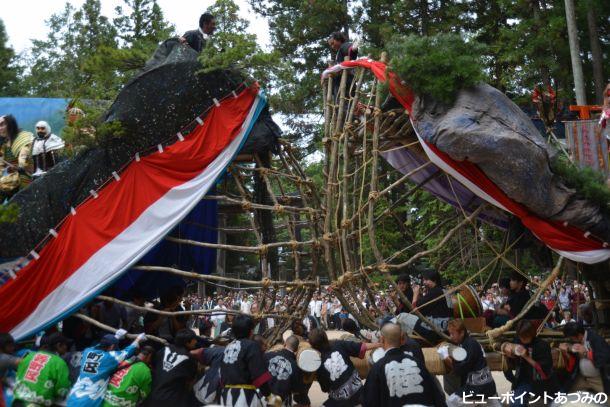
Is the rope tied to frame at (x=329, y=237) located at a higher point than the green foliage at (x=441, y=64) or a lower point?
lower

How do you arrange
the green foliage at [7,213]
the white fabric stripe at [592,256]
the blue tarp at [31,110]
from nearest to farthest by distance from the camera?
the green foliage at [7,213]
the white fabric stripe at [592,256]
the blue tarp at [31,110]

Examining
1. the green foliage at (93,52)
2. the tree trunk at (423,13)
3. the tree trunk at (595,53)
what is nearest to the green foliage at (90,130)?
the green foliage at (93,52)

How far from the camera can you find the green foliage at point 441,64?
759 cm

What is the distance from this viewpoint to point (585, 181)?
745 centimetres

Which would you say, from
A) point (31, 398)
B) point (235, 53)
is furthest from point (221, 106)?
point (31, 398)

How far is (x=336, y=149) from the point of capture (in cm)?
912

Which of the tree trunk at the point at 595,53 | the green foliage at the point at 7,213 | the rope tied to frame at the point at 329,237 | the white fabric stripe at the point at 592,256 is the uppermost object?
the tree trunk at the point at 595,53

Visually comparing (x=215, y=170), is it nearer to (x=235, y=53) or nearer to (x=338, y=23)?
(x=235, y=53)

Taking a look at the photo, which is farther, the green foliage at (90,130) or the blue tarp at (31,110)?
the blue tarp at (31,110)

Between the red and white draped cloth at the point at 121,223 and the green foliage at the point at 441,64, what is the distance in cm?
252

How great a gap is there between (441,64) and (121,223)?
432 cm

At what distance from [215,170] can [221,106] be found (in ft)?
3.00

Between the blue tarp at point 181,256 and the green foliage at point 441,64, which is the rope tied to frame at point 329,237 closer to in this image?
the blue tarp at point 181,256

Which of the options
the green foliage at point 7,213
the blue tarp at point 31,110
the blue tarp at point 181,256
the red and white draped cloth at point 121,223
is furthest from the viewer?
the blue tarp at point 31,110
